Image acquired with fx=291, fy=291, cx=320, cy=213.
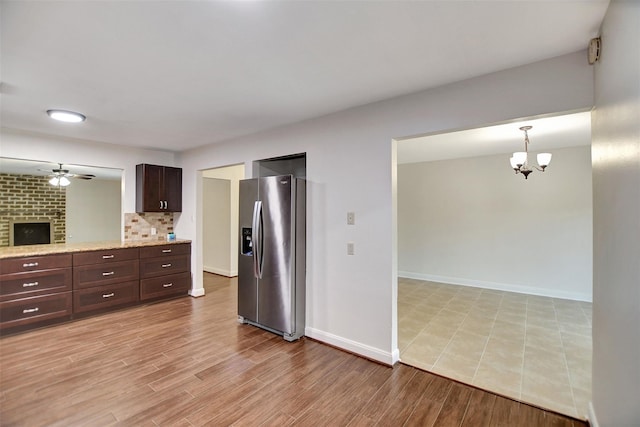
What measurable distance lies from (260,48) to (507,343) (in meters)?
3.57

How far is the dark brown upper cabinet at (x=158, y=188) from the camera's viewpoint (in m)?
4.58

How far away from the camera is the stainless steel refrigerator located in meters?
3.15

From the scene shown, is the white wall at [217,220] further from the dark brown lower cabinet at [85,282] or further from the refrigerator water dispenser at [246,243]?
the refrigerator water dispenser at [246,243]

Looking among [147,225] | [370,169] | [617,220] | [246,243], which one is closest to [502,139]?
[370,169]

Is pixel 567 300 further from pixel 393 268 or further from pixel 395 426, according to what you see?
pixel 395 426

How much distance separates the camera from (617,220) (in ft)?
4.47

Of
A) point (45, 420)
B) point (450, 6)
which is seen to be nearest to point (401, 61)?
point (450, 6)

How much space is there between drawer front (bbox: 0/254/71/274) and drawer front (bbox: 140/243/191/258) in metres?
0.87

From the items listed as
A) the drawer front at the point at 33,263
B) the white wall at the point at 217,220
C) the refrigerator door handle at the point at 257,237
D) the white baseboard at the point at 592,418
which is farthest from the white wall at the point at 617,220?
the white wall at the point at 217,220

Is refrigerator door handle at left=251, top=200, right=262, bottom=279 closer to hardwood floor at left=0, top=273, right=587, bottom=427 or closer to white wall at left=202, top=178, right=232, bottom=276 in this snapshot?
hardwood floor at left=0, top=273, right=587, bottom=427

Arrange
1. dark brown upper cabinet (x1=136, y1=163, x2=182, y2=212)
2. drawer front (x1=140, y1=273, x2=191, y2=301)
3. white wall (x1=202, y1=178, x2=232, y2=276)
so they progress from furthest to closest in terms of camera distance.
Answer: white wall (x1=202, y1=178, x2=232, y2=276) → dark brown upper cabinet (x1=136, y1=163, x2=182, y2=212) → drawer front (x1=140, y1=273, x2=191, y2=301)

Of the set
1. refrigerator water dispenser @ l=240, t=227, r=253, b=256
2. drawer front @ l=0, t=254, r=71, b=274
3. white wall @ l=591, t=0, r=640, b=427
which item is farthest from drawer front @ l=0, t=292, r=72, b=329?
white wall @ l=591, t=0, r=640, b=427

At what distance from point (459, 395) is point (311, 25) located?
272cm

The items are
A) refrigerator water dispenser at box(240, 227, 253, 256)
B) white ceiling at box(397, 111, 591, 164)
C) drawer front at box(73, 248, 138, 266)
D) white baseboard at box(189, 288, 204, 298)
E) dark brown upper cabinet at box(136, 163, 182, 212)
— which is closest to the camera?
white ceiling at box(397, 111, 591, 164)
